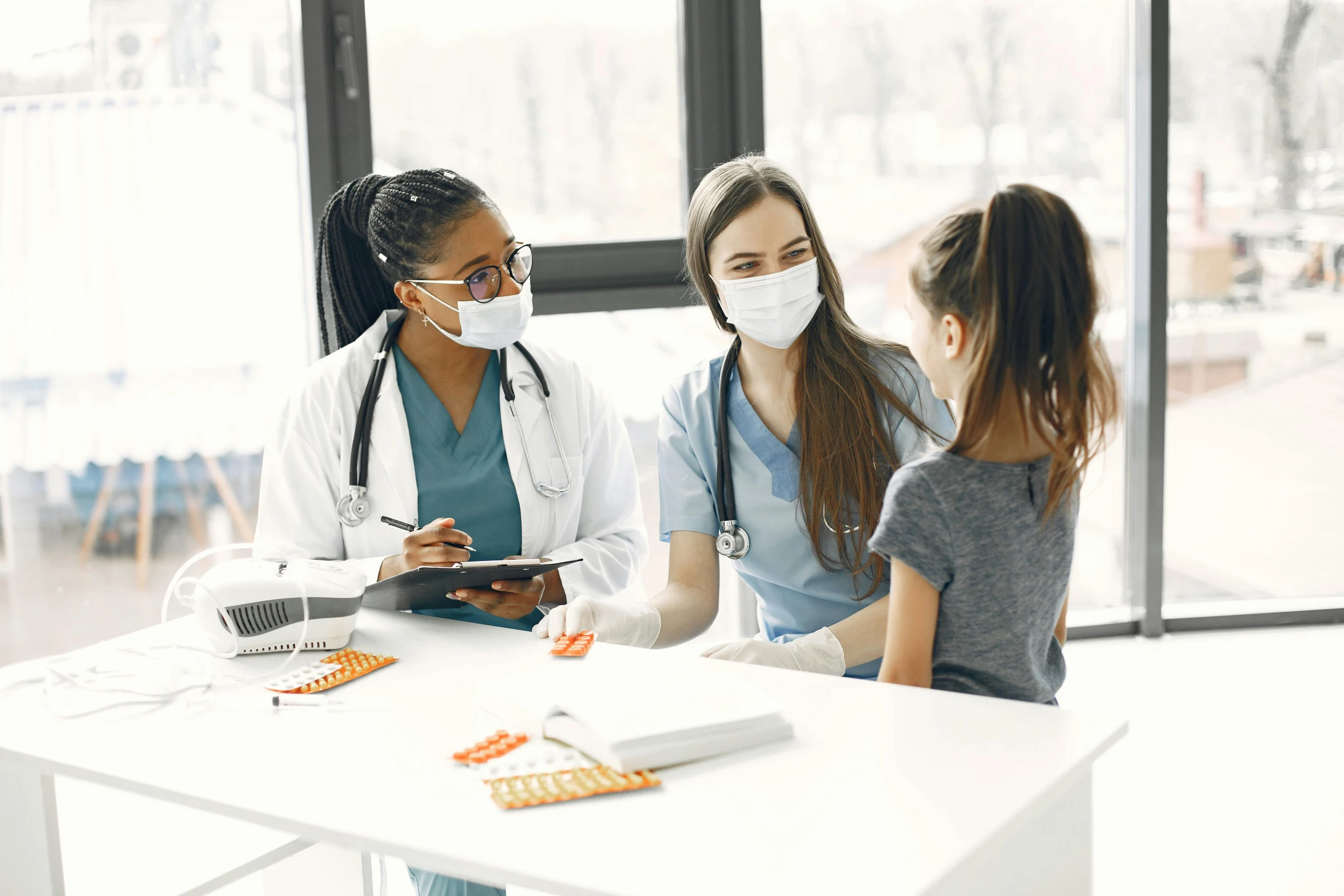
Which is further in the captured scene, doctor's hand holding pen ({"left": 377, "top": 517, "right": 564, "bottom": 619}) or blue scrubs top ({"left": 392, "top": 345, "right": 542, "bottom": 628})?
blue scrubs top ({"left": 392, "top": 345, "right": 542, "bottom": 628})

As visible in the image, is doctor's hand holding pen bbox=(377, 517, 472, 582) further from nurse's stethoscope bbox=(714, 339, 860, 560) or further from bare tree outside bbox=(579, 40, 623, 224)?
bare tree outside bbox=(579, 40, 623, 224)

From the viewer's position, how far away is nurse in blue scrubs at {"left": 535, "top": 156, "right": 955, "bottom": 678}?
1622 mm

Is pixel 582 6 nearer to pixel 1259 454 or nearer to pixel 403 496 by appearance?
pixel 403 496

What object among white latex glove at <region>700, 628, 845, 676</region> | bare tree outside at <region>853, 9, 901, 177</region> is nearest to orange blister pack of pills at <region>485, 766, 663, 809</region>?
white latex glove at <region>700, 628, 845, 676</region>

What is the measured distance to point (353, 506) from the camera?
1626 millimetres

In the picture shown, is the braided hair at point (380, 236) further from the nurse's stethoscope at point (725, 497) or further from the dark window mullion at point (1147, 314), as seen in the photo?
the dark window mullion at point (1147, 314)

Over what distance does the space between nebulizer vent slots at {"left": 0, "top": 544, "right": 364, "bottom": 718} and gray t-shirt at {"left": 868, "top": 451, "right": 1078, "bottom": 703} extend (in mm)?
657

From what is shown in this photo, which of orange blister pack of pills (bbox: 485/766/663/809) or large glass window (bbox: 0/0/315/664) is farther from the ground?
large glass window (bbox: 0/0/315/664)

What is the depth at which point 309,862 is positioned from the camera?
164 cm

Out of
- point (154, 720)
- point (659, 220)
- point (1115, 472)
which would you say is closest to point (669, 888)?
point (154, 720)

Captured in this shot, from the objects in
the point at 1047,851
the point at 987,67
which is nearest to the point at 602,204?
the point at 987,67

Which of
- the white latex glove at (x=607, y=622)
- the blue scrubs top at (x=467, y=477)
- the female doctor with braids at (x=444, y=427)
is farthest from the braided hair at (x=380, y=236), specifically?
the white latex glove at (x=607, y=622)

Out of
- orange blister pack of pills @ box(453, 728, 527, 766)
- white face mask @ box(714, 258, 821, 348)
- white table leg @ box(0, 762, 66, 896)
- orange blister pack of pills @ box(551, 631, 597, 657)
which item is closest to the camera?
orange blister pack of pills @ box(453, 728, 527, 766)

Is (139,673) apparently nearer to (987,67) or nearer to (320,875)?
(320,875)
